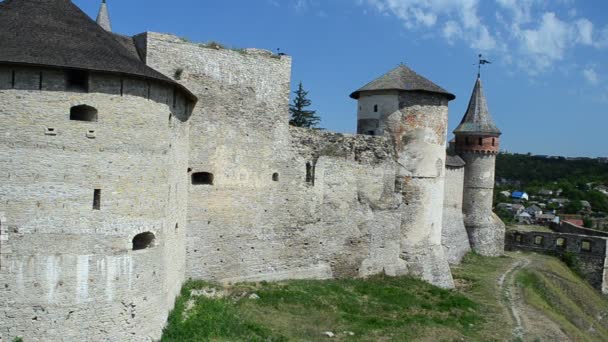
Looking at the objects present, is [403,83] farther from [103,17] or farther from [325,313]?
[103,17]

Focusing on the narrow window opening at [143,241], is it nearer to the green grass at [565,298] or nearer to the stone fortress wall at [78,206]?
the stone fortress wall at [78,206]

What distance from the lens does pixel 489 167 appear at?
34.3m

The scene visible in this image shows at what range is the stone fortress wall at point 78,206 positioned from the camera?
12.2 m

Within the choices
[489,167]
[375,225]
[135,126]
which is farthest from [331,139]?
[489,167]

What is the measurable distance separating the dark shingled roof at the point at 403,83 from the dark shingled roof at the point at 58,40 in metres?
11.3

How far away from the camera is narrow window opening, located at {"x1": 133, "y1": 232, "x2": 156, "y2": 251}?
14047 mm

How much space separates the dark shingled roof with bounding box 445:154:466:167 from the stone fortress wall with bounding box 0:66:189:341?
74.2ft

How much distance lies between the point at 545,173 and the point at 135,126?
136491 millimetres

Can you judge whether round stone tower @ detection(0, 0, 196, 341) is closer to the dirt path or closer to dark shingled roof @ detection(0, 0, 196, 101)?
dark shingled roof @ detection(0, 0, 196, 101)

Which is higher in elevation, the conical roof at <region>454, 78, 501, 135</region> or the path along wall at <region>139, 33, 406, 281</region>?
the conical roof at <region>454, 78, 501, 135</region>

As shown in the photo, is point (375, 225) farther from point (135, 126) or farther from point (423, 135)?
point (135, 126)

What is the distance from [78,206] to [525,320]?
52.1 feet

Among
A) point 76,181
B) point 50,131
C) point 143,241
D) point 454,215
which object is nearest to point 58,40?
point 50,131

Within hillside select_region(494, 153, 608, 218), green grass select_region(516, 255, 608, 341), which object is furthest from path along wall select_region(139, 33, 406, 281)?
hillside select_region(494, 153, 608, 218)
